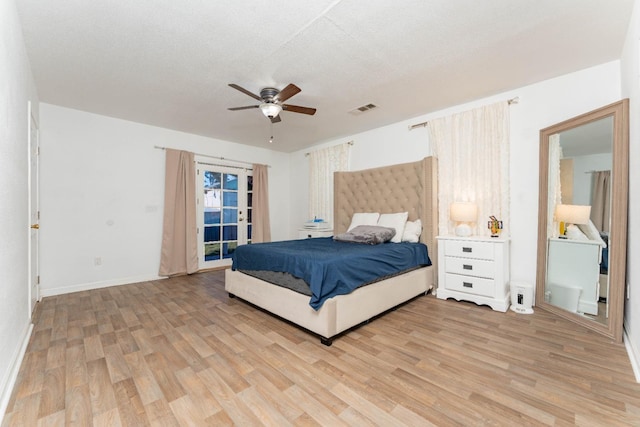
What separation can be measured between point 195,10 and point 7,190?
5.58 feet

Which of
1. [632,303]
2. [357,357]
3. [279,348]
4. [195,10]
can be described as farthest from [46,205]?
[632,303]

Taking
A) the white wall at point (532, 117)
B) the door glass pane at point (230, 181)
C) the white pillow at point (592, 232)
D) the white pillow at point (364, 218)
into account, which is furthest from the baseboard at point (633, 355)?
the door glass pane at point (230, 181)

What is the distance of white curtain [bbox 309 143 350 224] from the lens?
17.0 ft

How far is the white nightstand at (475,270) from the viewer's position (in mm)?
3008

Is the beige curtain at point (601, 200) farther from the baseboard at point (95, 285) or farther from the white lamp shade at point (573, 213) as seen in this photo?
the baseboard at point (95, 285)

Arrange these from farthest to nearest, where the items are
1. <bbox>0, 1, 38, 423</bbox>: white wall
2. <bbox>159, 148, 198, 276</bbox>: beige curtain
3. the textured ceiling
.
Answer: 1. <bbox>159, 148, 198, 276</bbox>: beige curtain
2. the textured ceiling
3. <bbox>0, 1, 38, 423</bbox>: white wall

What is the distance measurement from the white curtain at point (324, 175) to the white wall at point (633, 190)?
3.48 metres

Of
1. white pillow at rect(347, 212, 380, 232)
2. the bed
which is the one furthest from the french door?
white pillow at rect(347, 212, 380, 232)

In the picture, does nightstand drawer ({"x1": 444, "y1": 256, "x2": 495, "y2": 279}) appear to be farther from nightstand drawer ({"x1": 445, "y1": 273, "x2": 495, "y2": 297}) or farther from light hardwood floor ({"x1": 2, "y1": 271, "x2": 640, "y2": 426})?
light hardwood floor ({"x1": 2, "y1": 271, "x2": 640, "y2": 426})

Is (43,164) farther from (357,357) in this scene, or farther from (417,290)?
(417,290)

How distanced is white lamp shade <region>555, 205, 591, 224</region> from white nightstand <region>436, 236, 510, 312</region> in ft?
1.82

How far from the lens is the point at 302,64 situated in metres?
2.63

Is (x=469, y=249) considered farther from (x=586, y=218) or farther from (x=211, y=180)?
(x=211, y=180)

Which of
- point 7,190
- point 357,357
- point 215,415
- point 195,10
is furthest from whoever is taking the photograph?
point 357,357
